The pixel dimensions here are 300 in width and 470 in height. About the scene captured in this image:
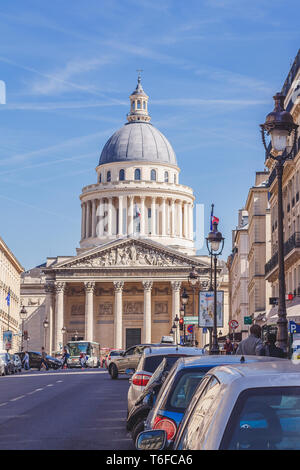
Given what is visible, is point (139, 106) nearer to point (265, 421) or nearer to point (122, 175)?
point (122, 175)

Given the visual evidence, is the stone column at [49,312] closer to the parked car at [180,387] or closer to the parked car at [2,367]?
the parked car at [2,367]

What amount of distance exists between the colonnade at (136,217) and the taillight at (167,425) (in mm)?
130775

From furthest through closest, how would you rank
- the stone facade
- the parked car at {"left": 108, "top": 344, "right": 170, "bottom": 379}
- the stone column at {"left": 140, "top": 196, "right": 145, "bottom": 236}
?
the stone column at {"left": 140, "top": 196, "right": 145, "bottom": 236} → the stone facade → the parked car at {"left": 108, "top": 344, "right": 170, "bottom": 379}

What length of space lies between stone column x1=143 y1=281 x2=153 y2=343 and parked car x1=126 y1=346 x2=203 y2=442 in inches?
4209

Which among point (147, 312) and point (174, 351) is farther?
point (147, 312)

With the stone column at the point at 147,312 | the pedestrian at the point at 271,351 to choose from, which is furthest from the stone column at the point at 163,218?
the pedestrian at the point at 271,351

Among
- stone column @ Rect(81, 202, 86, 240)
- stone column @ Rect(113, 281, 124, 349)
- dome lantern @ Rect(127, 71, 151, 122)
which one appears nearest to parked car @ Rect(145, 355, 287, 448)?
stone column @ Rect(113, 281, 124, 349)

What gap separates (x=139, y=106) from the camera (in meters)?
157

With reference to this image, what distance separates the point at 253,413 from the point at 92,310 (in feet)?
399

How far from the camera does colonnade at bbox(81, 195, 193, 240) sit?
141375 mm

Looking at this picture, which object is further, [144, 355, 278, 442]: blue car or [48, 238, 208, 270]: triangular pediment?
[48, 238, 208, 270]: triangular pediment

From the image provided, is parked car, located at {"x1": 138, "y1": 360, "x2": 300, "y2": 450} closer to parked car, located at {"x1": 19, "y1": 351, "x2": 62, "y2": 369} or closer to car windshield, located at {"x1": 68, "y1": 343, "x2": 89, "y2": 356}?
parked car, located at {"x1": 19, "y1": 351, "x2": 62, "y2": 369}

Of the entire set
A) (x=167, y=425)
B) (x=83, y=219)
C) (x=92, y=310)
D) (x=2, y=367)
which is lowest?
(x=167, y=425)

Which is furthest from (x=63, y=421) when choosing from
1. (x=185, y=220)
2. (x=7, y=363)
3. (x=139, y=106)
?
(x=139, y=106)
